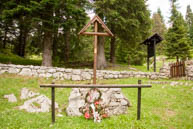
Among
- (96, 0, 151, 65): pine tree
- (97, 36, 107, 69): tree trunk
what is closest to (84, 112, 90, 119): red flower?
(97, 36, 107, 69): tree trunk

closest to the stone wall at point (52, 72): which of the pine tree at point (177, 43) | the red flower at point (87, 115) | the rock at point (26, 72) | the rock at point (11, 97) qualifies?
the rock at point (26, 72)

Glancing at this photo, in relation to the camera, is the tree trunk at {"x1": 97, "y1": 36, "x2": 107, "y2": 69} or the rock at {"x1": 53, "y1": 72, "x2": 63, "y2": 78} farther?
the tree trunk at {"x1": 97, "y1": 36, "x2": 107, "y2": 69}

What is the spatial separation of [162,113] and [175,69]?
25.0 ft

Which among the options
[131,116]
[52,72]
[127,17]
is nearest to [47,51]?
[52,72]

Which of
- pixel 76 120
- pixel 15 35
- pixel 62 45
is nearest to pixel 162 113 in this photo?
pixel 76 120

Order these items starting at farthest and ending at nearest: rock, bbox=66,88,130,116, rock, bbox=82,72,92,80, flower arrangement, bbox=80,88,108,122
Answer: rock, bbox=82,72,92,80 → rock, bbox=66,88,130,116 → flower arrangement, bbox=80,88,108,122

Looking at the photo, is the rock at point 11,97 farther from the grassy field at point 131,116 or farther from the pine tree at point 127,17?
the pine tree at point 127,17

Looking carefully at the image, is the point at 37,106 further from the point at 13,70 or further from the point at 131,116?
the point at 13,70

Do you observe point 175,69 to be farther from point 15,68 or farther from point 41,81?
point 15,68

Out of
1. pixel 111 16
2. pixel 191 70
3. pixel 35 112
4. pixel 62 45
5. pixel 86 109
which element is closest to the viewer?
pixel 86 109

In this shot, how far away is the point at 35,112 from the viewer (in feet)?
17.4

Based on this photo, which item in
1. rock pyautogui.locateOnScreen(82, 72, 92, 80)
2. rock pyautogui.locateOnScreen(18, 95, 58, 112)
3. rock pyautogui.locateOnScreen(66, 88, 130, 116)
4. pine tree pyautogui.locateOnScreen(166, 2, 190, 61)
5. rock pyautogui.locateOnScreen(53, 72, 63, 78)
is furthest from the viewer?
pine tree pyautogui.locateOnScreen(166, 2, 190, 61)

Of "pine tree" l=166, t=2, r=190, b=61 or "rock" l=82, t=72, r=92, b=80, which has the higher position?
"pine tree" l=166, t=2, r=190, b=61

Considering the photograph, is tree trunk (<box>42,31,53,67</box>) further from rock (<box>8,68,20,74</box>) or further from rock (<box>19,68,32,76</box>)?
rock (<box>8,68,20,74</box>)
